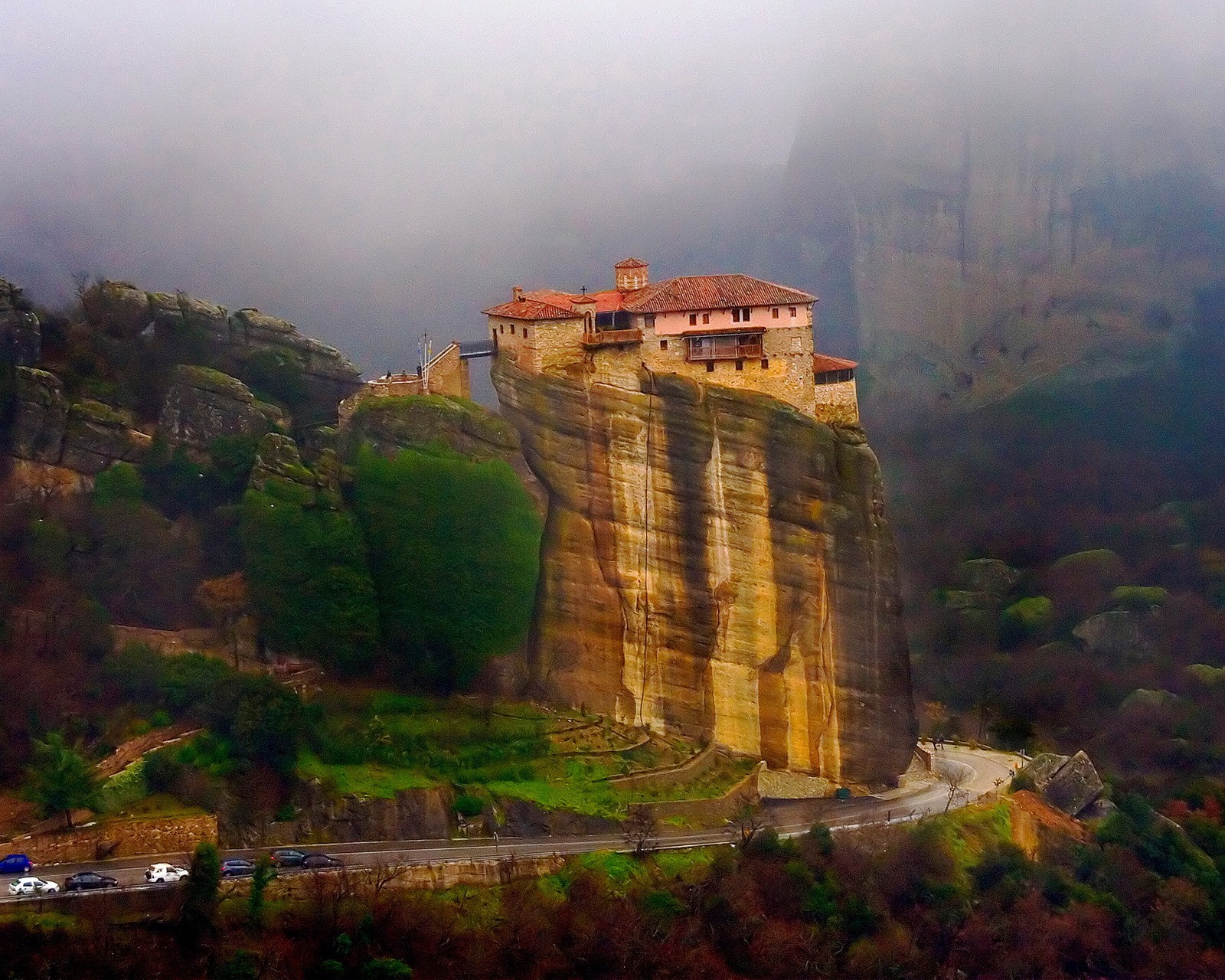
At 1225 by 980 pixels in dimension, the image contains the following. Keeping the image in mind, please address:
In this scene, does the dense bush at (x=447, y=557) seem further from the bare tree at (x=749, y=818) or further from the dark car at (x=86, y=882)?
the dark car at (x=86, y=882)

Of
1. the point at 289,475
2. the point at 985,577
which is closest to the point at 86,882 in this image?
the point at 289,475

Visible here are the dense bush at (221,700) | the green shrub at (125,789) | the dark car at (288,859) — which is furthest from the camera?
the dense bush at (221,700)

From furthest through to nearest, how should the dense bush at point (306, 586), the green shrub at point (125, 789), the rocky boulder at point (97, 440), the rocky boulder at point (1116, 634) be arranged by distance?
the rocky boulder at point (1116, 634) → the rocky boulder at point (97, 440) → the dense bush at point (306, 586) → the green shrub at point (125, 789)

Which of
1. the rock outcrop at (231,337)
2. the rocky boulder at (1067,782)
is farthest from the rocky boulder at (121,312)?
the rocky boulder at (1067,782)

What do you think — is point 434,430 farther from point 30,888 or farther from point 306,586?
point 30,888

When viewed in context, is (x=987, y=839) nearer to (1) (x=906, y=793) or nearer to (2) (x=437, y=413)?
(1) (x=906, y=793)

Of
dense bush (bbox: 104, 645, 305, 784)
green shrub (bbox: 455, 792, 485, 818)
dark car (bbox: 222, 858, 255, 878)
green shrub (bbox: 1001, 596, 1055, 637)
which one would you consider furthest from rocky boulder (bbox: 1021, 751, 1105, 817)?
dark car (bbox: 222, 858, 255, 878)

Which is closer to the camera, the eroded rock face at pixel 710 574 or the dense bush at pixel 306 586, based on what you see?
the dense bush at pixel 306 586
